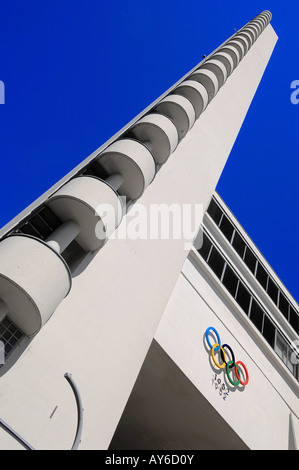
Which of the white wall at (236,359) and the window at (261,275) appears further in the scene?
the window at (261,275)

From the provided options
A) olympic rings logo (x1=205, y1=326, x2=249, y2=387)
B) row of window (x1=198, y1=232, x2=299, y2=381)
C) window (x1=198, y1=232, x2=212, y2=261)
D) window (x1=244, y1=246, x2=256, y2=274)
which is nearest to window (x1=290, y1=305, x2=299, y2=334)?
row of window (x1=198, y1=232, x2=299, y2=381)

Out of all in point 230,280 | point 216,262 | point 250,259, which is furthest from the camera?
point 250,259

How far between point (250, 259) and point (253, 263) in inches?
11.3

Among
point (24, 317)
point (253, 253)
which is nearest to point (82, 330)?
point (24, 317)

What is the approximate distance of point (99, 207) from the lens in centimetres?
809

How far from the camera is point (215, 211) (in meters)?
18.4

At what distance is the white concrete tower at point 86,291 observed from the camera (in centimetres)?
620

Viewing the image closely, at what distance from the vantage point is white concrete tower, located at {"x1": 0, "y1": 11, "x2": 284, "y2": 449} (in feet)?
20.3

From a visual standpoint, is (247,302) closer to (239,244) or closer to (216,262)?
(216,262)

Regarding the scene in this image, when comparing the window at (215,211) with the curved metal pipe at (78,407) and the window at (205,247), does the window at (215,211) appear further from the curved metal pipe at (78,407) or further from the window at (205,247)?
the curved metal pipe at (78,407)

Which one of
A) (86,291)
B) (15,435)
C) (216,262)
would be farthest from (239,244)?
(15,435)

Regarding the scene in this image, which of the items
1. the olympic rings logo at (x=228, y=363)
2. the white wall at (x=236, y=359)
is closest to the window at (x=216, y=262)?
the white wall at (x=236, y=359)

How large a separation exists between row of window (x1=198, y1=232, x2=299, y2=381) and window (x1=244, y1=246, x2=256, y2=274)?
1592 mm
